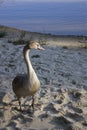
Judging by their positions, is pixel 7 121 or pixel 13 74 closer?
pixel 7 121

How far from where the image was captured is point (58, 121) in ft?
24.6

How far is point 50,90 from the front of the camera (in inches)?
345

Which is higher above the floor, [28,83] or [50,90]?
[28,83]

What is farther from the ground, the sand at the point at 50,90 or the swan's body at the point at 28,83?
the swan's body at the point at 28,83

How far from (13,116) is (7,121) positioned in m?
0.21

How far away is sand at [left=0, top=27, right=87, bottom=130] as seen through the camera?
7.45 meters

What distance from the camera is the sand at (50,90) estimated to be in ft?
24.4

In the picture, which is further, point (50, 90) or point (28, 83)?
point (50, 90)

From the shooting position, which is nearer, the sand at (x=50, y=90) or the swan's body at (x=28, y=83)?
the sand at (x=50, y=90)

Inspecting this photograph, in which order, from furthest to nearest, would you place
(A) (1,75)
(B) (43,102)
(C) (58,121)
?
(A) (1,75) < (B) (43,102) < (C) (58,121)

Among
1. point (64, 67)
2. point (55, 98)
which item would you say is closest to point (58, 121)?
point (55, 98)

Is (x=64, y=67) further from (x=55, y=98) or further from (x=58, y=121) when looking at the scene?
(x=58, y=121)

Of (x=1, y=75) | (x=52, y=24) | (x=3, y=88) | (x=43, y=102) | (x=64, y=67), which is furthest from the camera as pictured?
(x=52, y=24)

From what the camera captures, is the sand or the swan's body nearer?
the sand
